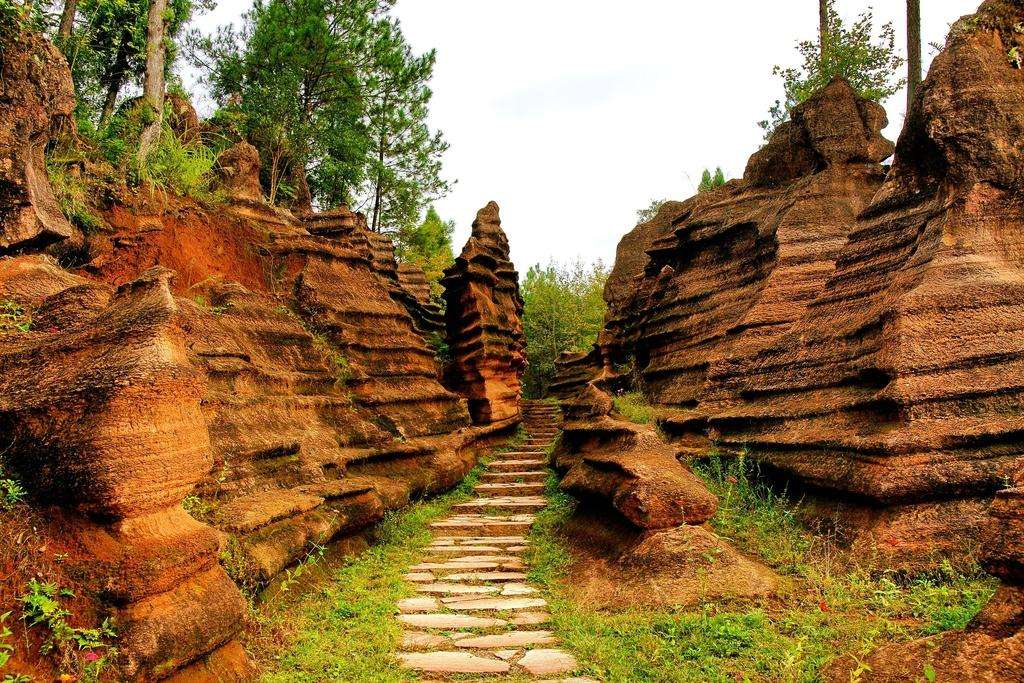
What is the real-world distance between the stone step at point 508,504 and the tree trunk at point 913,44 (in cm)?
1306

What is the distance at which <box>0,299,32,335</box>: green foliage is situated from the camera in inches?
187

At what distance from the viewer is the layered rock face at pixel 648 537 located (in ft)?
17.9

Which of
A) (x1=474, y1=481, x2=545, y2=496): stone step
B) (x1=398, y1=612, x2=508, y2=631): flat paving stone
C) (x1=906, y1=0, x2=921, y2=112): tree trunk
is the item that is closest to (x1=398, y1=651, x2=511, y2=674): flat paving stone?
(x1=398, y1=612, x2=508, y2=631): flat paving stone

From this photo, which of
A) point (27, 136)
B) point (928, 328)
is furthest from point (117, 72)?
point (928, 328)

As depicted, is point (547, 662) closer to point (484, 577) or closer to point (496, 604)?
point (496, 604)

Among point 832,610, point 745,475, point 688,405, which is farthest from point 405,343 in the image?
point 832,610

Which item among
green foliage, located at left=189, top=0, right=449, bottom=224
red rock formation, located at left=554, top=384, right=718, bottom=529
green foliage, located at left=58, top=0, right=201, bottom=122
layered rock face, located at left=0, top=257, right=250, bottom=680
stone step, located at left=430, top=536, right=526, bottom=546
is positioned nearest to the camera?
layered rock face, located at left=0, top=257, right=250, bottom=680

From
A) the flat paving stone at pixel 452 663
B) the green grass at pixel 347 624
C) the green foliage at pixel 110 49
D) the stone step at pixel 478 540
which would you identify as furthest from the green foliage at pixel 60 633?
the green foliage at pixel 110 49

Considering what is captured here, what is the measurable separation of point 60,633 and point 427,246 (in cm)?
2719

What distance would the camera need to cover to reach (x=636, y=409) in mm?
10008

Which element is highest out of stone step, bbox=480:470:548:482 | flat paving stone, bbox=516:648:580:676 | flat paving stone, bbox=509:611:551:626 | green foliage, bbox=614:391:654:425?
green foliage, bbox=614:391:654:425

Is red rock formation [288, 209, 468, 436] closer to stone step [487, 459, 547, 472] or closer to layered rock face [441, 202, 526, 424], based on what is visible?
stone step [487, 459, 547, 472]

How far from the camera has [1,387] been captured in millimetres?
4066

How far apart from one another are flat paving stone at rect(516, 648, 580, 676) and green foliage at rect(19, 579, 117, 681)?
8.01 feet
